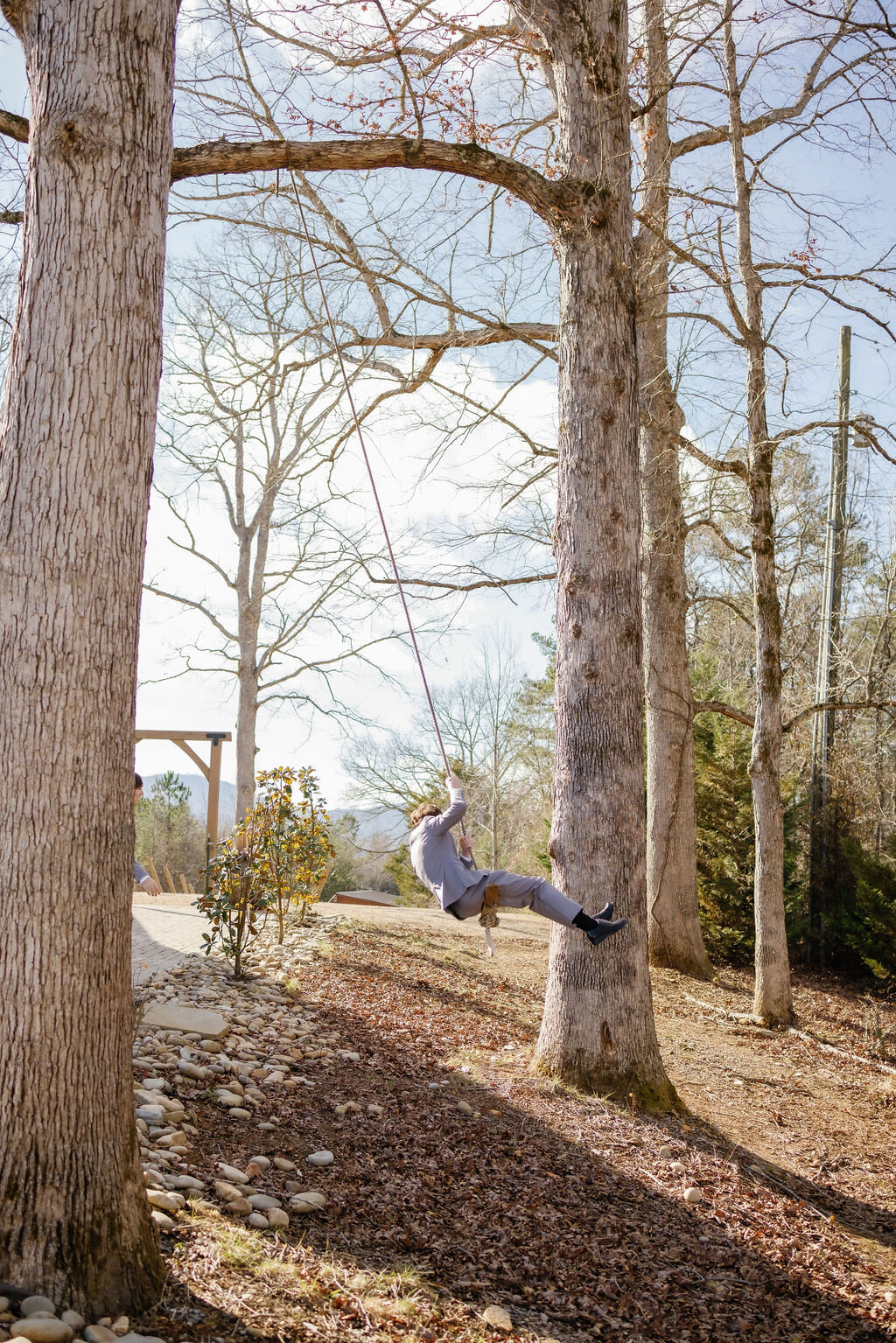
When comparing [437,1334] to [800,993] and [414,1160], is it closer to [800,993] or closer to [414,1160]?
[414,1160]

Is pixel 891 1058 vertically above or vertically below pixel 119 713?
below

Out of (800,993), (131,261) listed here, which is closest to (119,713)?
(131,261)

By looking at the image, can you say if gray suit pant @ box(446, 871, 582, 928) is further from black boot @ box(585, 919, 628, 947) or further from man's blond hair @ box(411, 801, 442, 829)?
man's blond hair @ box(411, 801, 442, 829)

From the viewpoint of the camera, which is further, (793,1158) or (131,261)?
(793,1158)

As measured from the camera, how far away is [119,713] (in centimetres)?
307

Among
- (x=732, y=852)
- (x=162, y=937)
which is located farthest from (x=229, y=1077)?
(x=732, y=852)

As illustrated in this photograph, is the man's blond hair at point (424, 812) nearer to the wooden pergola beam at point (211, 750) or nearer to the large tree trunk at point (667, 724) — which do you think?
the large tree trunk at point (667, 724)

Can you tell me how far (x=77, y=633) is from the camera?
2.99 metres

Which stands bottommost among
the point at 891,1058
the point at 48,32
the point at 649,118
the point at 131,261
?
the point at 891,1058

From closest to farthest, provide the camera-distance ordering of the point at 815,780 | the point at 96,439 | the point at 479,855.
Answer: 1. the point at 96,439
2. the point at 815,780
3. the point at 479,855

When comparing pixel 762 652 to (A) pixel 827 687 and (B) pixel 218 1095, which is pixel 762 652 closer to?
(A) pixel 827 687

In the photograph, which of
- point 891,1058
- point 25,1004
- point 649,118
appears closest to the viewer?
point 25,1004

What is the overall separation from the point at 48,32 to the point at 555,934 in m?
5.09

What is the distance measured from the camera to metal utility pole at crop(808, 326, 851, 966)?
13711 mm
